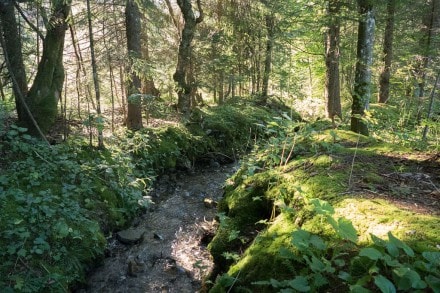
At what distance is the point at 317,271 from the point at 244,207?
236 cm

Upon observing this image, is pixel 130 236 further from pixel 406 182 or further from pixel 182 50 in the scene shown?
pixel 182 50

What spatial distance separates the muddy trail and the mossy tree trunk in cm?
294

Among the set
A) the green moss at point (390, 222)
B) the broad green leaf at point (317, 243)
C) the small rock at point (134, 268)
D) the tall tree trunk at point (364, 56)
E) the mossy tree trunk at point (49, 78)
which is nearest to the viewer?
the broad green leaf at point (317, 243)

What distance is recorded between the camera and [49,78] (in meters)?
7.38

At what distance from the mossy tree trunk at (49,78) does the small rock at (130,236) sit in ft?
10.4

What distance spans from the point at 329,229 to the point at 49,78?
280 inches

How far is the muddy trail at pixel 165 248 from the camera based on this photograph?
4551 mm

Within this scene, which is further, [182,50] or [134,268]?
[182,50]

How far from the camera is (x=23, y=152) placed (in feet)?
19.0

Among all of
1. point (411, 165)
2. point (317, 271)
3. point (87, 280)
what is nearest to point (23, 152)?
point (87, 280)

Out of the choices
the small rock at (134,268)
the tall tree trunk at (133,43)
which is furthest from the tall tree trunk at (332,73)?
the small rock at (134,268)

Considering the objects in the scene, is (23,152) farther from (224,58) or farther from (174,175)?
(224,58)

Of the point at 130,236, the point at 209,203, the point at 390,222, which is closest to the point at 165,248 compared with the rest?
the point at 130,236

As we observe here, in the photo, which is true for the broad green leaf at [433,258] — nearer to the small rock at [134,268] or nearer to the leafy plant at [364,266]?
the leafy plant at [364,266]
